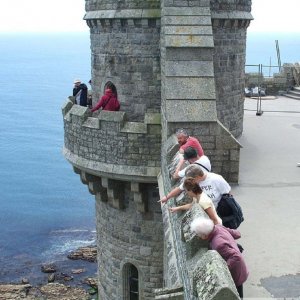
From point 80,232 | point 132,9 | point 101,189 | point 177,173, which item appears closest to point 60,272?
point 80,232

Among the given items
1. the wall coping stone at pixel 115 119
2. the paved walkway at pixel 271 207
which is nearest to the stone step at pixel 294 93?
the paved walkway at pixel 271 207

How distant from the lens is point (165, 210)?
9852 millimetres

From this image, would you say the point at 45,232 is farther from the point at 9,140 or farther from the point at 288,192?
the point at 288,192

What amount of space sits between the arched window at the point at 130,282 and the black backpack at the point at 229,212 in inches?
306

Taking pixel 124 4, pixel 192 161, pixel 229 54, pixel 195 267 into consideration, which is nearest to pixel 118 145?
pixel 124 4

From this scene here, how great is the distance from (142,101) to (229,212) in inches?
251

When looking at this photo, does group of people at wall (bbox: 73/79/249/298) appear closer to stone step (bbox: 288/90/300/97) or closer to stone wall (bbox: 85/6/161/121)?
stone wall (bbox: 85/6/161/121)

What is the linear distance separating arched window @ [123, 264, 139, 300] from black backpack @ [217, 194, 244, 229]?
7778 mm

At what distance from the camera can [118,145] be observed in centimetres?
1301

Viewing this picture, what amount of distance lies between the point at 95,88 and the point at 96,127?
5.93 ft

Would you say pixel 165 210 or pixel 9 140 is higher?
pixel 165 210

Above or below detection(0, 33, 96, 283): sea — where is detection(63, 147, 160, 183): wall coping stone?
above

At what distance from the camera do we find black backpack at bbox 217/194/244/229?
743 cm

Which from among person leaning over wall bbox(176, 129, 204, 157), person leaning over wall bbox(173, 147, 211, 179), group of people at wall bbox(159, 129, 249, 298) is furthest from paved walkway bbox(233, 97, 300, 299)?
person leaning over wall bbox(176, 129, 204, 157)
